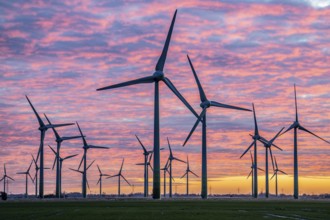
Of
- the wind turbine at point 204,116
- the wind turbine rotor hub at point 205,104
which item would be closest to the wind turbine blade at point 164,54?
the wind turbine at point 204,116

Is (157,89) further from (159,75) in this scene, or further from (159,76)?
(159,75)

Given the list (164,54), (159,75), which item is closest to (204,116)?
(159,75)

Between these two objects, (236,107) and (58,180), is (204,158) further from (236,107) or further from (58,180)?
(58,180)

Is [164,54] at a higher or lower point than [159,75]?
higher

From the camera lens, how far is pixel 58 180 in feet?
601

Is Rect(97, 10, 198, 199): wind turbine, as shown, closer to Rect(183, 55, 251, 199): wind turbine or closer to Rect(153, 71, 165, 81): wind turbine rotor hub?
Rect(153, 71, 165, 81): wind turbine rotor hub

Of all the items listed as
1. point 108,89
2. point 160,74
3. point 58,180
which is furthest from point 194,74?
point 58,180

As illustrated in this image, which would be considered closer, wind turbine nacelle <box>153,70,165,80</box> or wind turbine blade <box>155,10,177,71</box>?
wind turbine blade <box>155,10,177,71</box>

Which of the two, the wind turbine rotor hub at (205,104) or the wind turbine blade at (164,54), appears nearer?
the wind turbine blade at (164,54)
